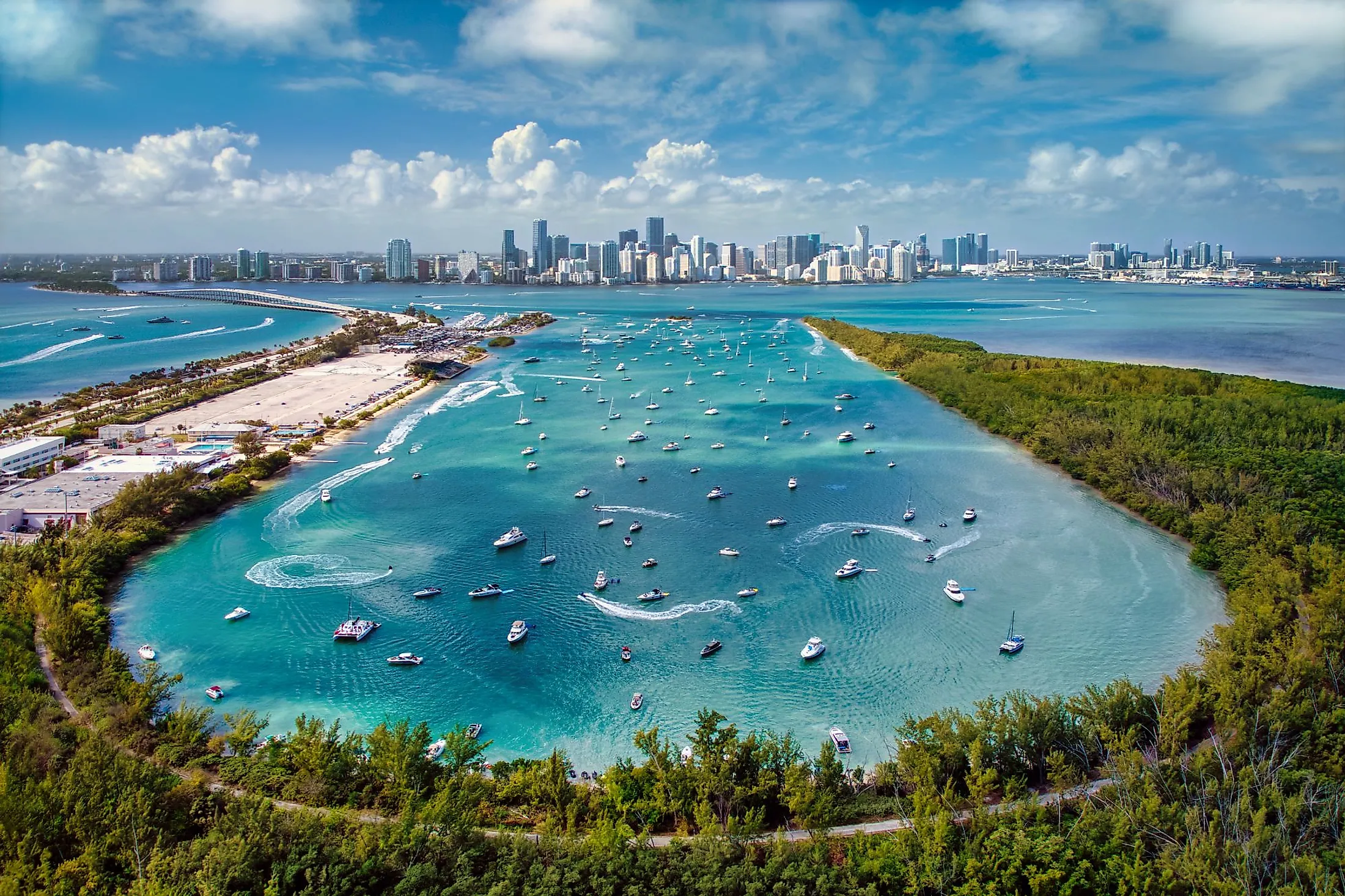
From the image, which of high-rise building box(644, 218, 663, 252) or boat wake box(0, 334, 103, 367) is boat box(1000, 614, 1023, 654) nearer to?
boat wake box(0, 334, 103, 367)

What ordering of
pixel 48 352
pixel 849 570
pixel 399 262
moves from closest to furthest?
pixel 849 570 → pixel 48 352 → pixel 399 262

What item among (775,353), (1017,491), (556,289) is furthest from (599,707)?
(556,289)

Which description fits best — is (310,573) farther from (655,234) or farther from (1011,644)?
(655,234)

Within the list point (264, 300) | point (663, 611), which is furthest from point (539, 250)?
point (663, 611)

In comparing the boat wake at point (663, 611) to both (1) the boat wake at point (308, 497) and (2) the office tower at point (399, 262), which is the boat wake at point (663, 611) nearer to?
(1) the boat wake at point (308, 497)

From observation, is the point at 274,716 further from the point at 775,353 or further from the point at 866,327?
the point at 866,327

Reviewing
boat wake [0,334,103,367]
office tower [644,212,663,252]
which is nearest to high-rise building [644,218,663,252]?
office tower [644,212,663,252]
